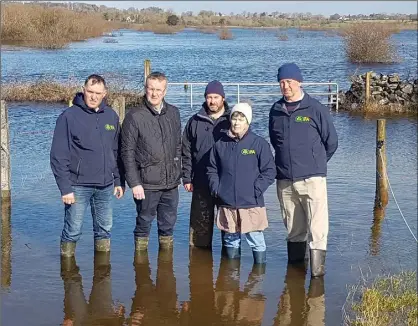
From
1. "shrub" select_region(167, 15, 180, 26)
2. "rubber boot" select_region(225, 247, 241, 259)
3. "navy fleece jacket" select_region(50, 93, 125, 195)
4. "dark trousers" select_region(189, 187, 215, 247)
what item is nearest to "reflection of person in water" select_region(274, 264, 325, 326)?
"rubber boot" select_region(225, 247, 241, 259)

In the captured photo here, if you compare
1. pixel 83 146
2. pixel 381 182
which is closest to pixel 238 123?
pixel 83 146

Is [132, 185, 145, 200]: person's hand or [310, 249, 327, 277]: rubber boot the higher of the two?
[132, 185, 145, 200]: person's hand

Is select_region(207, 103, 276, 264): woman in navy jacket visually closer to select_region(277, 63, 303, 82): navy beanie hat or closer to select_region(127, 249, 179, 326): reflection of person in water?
select_region(277, 63, 303, 82): navy beanie hat

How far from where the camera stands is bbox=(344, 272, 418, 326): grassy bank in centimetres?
600

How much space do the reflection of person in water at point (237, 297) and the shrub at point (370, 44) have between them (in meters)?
35.0

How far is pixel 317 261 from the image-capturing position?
23.4 feet

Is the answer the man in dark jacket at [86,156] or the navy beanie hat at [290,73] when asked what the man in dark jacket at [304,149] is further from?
the man in dark jacket at [86,156]

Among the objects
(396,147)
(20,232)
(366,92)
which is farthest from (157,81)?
(366,92)

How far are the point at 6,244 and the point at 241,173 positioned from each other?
2.91 metres

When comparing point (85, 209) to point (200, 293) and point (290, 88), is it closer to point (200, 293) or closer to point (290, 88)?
point (200, 293)

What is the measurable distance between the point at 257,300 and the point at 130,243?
217 centimetres

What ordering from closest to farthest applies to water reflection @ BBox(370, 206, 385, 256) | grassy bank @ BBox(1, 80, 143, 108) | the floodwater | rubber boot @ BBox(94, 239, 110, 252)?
the floodwater, rubber boot @ BBox(94, 239, 110, 252), water reflection @ BBox(370, 206, 385, 256), grassy bank @ BBox(1, 80, 143, 108)

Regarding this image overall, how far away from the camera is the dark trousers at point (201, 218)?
7.80 metres

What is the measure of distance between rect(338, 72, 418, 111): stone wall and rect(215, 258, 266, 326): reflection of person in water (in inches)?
681
